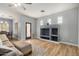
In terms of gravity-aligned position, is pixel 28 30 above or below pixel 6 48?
above

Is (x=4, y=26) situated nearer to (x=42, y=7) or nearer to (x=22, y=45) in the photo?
(x=22, y=45)

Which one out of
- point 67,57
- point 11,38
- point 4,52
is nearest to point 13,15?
point 11,38

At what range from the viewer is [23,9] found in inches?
63.9

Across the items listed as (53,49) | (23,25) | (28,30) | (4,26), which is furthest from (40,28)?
(4,26)

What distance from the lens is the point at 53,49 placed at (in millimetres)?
1689

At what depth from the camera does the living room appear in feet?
5.14

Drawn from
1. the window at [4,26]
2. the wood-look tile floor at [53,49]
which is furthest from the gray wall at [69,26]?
the window at [4,26]

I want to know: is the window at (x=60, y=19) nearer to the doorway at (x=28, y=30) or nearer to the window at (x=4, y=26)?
the doorway at (x=28, y=30)

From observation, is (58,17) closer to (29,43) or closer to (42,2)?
(42,2)

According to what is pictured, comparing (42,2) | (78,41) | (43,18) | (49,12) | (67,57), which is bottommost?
(67,57)

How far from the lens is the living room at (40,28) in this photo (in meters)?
1.57

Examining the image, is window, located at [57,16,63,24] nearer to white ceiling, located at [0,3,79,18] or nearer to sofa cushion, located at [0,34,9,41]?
white ceiling, located at [0,3,79,18]

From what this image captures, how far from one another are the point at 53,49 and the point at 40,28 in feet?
1.76

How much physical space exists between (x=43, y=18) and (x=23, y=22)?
Result: 0.44m
